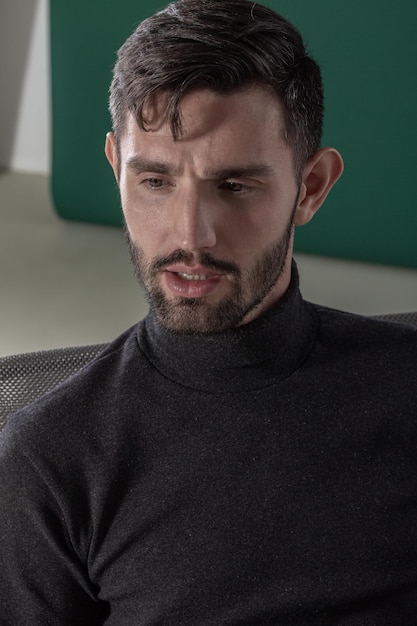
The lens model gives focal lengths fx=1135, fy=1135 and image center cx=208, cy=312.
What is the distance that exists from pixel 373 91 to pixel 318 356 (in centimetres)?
242

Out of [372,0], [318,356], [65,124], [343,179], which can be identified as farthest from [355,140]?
[318,356]

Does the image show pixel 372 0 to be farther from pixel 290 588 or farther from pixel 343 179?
pixel 290 588

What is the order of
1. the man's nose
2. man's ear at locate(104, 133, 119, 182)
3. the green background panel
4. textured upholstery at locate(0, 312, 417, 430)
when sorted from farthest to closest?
the green background panel, textured upholstery at locate(0, 312, 417, 430), man's ear at locate(104, 133, 119, 182), the man's nose

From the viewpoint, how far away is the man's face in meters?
1.22

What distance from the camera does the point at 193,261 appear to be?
1.22 metres

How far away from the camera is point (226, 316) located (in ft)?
4.18

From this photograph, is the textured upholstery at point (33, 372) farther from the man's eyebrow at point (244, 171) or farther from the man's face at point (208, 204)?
the man's eyebrow at point (244, 171)

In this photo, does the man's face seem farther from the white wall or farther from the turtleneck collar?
the white wall

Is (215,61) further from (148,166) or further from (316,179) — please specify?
(316,179)

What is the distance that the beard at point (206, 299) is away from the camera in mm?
1252

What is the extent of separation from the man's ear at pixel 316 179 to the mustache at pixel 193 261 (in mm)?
163

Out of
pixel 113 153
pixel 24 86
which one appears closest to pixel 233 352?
pixel 113 153

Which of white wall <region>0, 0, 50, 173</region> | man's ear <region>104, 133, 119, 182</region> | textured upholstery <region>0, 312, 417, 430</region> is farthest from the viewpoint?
white wall <region>0, 0, 50, 173</region>

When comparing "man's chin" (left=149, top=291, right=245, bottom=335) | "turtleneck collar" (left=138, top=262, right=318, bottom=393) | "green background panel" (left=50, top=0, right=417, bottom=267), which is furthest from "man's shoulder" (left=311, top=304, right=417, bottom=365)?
"green background panel" (left=50, top=0, right=417, bottom=267)
